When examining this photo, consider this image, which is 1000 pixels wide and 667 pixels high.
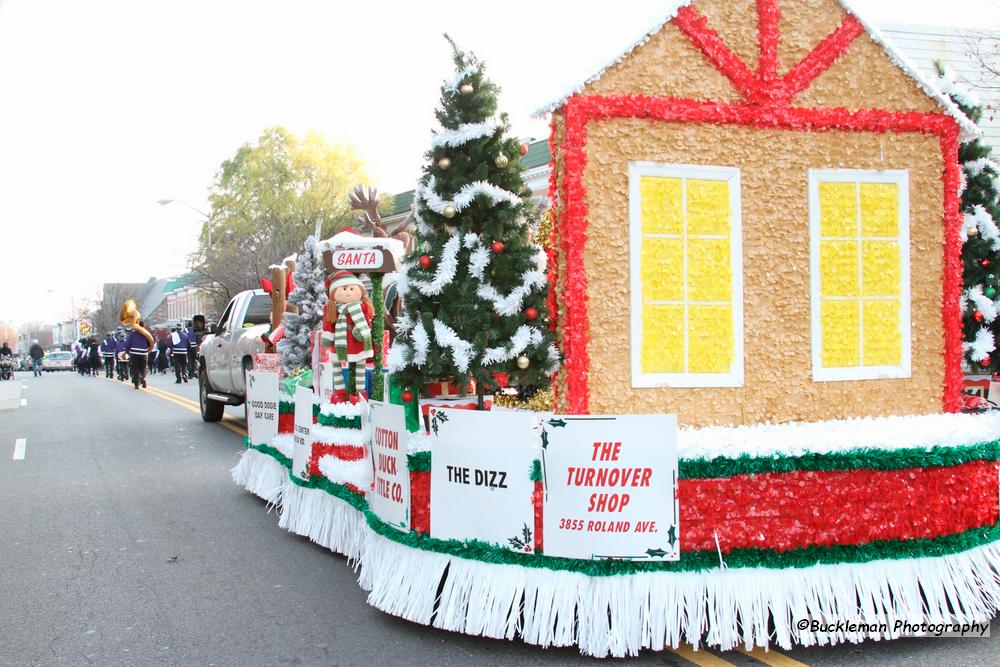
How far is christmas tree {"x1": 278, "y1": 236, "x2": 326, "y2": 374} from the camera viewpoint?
32.5ft

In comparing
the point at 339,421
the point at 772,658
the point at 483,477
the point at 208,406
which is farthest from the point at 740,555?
the point at 208,406

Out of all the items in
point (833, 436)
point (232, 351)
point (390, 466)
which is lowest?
point (390, 466)

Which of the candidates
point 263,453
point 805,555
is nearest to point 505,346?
point 805,555

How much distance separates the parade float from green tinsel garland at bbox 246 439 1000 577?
0.04ft

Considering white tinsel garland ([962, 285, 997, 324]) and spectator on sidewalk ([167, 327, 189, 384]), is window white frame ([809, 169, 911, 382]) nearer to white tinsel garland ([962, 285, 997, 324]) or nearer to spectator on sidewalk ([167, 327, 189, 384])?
white tinsel garland ([962, 285, 997, 324])

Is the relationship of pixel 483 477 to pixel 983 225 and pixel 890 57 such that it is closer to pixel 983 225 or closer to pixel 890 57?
pixel 890 57

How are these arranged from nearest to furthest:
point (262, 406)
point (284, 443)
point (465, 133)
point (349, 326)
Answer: point (465, 133), point (349, 326), point (284, 443), point (262, 406)

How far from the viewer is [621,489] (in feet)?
15.0

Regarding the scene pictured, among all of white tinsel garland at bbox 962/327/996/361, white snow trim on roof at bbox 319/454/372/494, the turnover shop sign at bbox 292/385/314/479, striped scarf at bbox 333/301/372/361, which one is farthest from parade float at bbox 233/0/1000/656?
striped scarf at bbox 333/301/372/361

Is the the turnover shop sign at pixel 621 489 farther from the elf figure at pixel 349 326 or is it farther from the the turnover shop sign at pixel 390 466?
the elf figure at pixel 349 326

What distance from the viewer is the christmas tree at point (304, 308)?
32.5 ft

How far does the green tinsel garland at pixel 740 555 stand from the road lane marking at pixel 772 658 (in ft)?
1.40

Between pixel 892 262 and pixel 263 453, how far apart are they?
20.3 feet

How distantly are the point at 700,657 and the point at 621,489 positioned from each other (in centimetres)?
93
